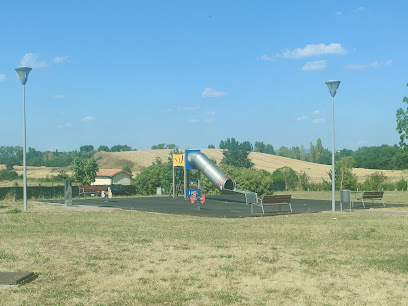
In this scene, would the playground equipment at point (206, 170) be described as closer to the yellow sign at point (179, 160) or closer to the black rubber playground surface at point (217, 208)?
the yellow sign at point (179, 160)

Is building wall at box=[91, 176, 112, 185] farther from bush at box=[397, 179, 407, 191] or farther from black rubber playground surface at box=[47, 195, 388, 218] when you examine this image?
black rubber playground surface at box=[47, 195, 388, 218]

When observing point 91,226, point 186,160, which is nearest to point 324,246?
point 91,226

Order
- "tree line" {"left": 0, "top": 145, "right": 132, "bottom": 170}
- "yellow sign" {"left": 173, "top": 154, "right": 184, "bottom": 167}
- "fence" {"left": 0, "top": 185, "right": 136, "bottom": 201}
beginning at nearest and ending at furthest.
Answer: "fence" {"left": 0, "top": 185, "right": 136, "bottom": 201} < "yellow sign" {"left": 173, "top": 154, "right": 184, "bottom": 167} < "tree line" {"left": 0, "top": 145, "right": 132, "bottom": 170}

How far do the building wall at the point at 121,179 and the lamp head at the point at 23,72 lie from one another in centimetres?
4854

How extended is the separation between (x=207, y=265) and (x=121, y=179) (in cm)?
6431

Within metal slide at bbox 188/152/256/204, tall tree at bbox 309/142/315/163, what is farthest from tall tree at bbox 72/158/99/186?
tall tree at bbox 309/142/315/163

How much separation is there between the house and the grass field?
55.4 meters

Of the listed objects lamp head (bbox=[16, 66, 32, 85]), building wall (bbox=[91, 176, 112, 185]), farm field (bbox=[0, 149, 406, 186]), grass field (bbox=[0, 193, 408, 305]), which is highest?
lamp head (bbox=[16, 66, 32, 85])

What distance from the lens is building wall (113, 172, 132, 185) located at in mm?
71250

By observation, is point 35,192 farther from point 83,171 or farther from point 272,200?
point 272,200

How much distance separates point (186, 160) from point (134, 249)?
25.3 metres

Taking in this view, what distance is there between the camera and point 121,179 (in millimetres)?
72375

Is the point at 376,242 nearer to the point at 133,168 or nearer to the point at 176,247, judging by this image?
the point at 176,247

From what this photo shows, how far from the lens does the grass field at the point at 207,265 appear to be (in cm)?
709
